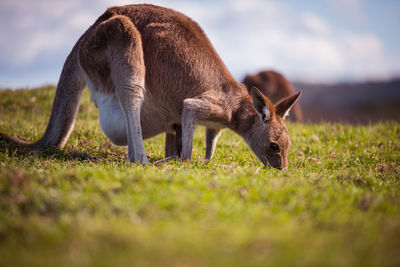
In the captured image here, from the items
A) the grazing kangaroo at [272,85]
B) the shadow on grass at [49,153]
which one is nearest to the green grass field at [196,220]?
the shadow on grass at [49,153]

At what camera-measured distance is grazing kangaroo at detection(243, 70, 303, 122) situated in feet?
35.6

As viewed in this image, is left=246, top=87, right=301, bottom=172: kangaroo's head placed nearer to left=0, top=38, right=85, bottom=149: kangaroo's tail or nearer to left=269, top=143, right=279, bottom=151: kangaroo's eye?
left=269, top=143, right=279, bottom=151: kangaroo's eye

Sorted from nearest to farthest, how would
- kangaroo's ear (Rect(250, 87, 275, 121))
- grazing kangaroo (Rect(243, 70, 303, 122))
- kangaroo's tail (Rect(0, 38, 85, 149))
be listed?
kangaroo's ear (Rect(250, 87, 275, 121)), kangaroo's tail (Rect(0, 38, 85, 149)), grazing kangaroo (Rect(243, 70, 303, 122))

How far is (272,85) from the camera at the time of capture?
11.0 meters

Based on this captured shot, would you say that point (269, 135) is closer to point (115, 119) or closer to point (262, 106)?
point (262, 106)

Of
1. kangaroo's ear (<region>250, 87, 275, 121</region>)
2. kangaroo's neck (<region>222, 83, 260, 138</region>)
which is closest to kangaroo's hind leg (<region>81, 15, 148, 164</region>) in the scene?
kangaroo's neck (<region>222, 83, 260, 138</region>)

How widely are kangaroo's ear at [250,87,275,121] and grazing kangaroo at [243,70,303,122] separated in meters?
6.13

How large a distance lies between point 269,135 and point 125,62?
2.22m

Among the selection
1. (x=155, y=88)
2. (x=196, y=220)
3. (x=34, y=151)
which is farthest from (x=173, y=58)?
(x=196, y=220)

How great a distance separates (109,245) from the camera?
1.83 metres

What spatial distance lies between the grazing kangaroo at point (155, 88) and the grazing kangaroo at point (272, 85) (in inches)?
237

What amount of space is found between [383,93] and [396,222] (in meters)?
26.1

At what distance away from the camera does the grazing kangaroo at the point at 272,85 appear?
10859 mm

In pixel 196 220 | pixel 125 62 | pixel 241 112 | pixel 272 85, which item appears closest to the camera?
pixel 196 220
